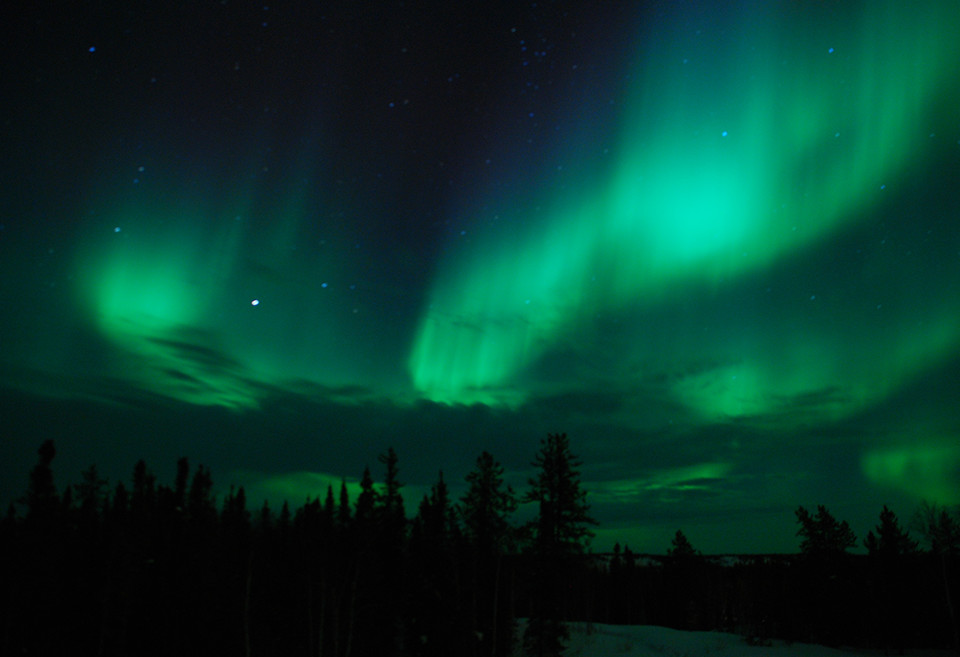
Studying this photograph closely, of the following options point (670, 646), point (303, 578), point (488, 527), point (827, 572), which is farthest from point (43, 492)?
point (827, 572)

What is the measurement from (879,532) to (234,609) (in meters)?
66.8

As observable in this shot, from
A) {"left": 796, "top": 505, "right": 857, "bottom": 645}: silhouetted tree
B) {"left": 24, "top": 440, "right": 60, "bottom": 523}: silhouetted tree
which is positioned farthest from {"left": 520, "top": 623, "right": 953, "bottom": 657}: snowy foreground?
{"left": 24, "top": 440, "right": 60, "bottom": 523}: silhouetted tree

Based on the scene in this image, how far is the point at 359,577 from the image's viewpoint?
1857 inches

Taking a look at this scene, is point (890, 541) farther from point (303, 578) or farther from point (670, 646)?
point (303, 578)

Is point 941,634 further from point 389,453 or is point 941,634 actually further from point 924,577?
point 389,453

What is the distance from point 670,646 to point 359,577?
25.1m

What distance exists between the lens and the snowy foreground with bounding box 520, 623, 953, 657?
44688 mm

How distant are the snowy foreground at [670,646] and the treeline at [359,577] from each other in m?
5.02

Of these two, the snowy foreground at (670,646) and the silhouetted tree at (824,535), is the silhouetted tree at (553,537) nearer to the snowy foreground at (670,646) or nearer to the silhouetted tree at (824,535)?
the snowy foreground at (670,646)

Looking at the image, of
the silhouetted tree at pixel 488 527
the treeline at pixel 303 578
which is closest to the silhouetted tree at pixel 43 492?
the treeline at pixel 303 578

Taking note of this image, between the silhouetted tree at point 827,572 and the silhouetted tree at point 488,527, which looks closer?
the silhouetted tree at point 488,527

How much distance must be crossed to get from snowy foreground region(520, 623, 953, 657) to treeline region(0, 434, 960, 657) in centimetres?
502

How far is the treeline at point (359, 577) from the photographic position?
43625mm

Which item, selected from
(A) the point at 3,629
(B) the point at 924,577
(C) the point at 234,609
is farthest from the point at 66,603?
(B) the point at 924,577
